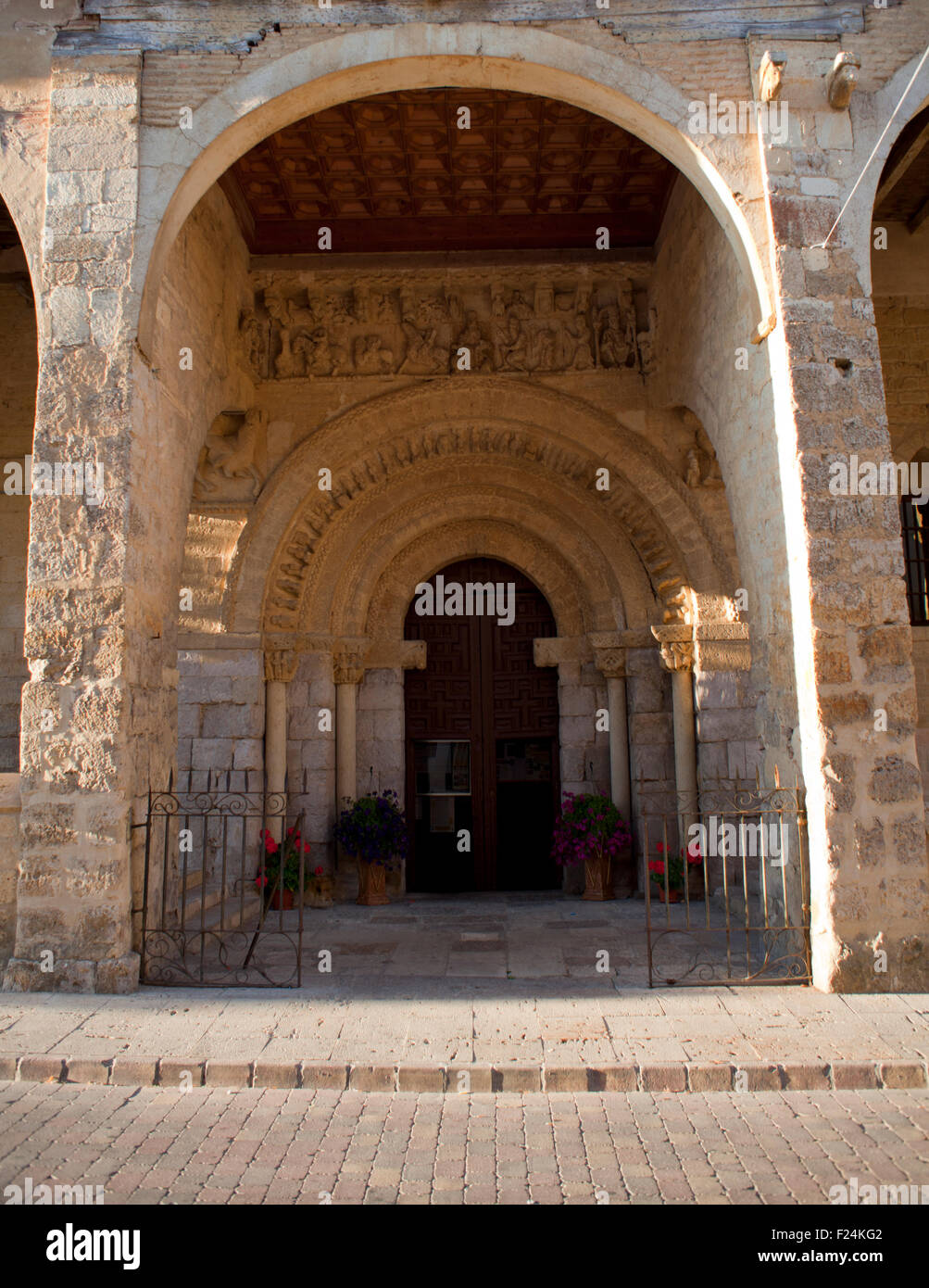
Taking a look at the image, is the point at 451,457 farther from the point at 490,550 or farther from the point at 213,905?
the point at 213,905

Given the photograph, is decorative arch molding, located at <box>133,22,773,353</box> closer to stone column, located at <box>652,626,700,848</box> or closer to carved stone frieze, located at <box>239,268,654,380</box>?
carved stone frieze, located at <box>239,268,654,380</box>

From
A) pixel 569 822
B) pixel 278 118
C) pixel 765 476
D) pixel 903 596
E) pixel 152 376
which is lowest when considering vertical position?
pixel 569 822

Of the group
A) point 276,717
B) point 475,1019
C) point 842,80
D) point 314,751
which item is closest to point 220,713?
point 276,717

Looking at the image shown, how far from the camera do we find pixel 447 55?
5.70 metres

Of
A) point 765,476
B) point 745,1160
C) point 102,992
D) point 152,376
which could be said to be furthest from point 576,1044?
point 152,376

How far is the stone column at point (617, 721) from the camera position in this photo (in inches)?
332

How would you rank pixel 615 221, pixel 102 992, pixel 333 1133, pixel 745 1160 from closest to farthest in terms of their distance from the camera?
1. pixel 745 1160
2. pixel 333 1133
3. pixel 102 992
4. pixel 615 221

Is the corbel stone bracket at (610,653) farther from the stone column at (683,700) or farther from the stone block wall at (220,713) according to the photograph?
the stone block wall at (220,713)

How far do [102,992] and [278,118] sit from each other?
567cm

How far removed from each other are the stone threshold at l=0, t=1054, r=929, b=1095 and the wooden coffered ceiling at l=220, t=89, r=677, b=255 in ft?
22.1

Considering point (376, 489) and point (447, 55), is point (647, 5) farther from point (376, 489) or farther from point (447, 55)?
point (376, 489)

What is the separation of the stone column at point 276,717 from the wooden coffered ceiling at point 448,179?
399 centimetres

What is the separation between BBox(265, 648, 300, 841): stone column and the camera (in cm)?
817

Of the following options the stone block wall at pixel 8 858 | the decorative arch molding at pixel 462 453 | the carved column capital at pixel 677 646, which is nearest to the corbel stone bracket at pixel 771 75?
the decorative arch molding at pixel 462 453
